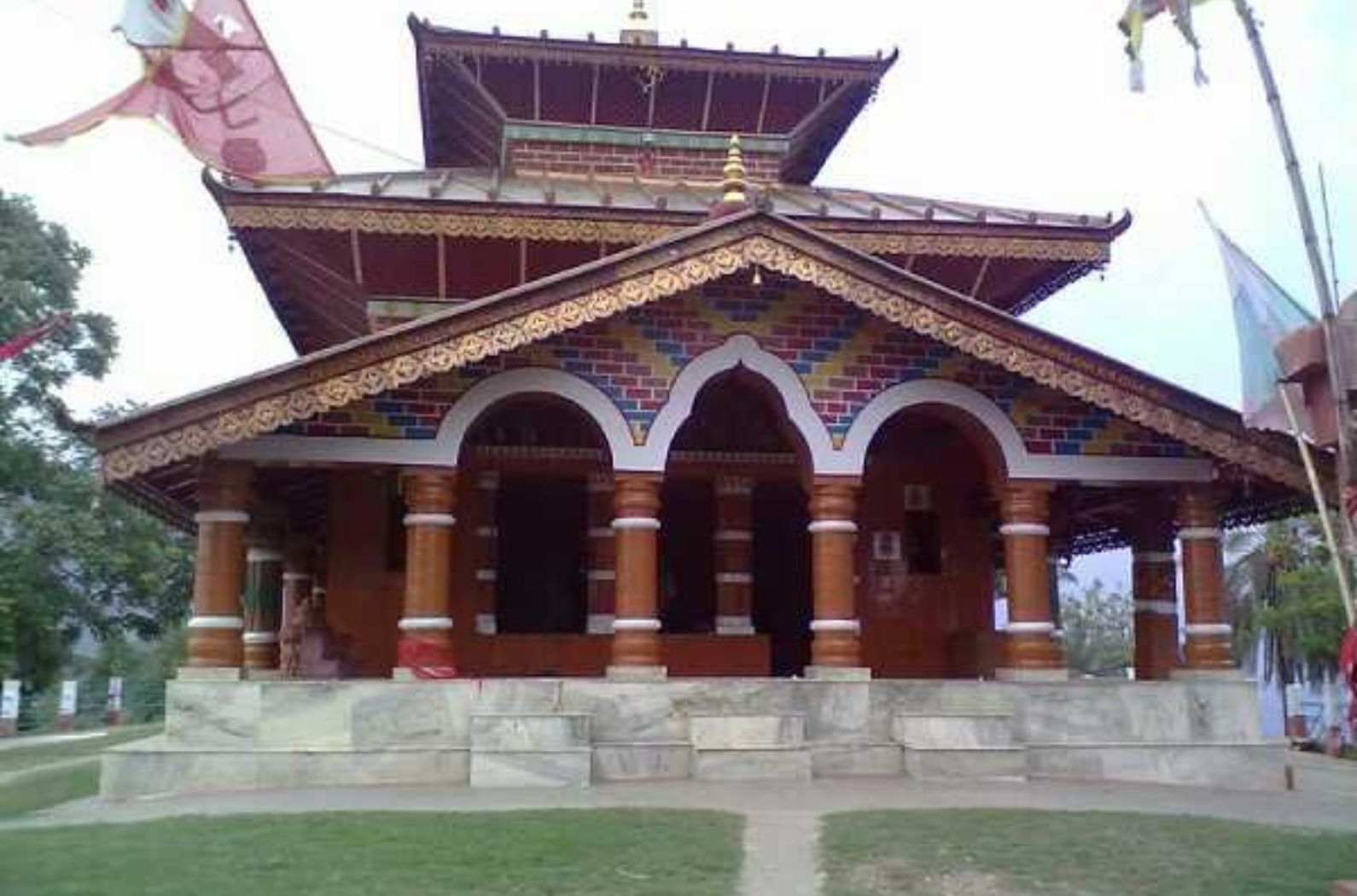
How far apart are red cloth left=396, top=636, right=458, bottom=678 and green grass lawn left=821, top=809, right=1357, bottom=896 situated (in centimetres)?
439

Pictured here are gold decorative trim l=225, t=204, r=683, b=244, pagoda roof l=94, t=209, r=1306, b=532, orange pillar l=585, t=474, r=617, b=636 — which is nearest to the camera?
pagoda roof l=94, t=209, r=1306, b=532

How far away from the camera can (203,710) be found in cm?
1141

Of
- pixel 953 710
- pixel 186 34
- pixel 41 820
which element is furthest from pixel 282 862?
pixel 186 34

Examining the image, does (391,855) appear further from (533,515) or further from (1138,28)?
(533,515)

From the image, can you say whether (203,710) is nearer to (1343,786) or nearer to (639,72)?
(639,72)

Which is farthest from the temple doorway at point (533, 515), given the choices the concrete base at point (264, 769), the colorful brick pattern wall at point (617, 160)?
the colorful brick pattern wall at point (617, 160)

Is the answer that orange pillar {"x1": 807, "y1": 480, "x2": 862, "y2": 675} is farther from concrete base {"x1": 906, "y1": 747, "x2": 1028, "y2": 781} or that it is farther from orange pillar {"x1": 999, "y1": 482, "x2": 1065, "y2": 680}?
orange pillar {"x1": 999, "y1": 482, "x2": 1065, "y2": 680}

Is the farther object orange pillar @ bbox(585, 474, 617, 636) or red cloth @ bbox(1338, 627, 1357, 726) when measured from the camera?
orange pillar @ bbox(585, 474, 617, 636)

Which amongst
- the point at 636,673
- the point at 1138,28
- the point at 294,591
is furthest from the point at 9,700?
the point at 1138,28

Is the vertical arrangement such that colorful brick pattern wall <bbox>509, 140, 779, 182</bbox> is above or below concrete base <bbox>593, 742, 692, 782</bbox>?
above

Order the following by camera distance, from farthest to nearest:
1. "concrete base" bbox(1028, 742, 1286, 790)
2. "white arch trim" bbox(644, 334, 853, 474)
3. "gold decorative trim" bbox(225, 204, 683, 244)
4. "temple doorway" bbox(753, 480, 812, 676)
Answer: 1. "temple doorway" bbox(753, 480, 812, 676)
2. "gold decorative trim" bbox(225, 204, 683, 244)
3. "white arch trim" bbox(644, 334, 853, 474)
4. "concrete base" bbox(1028, 742, 1286, 790)

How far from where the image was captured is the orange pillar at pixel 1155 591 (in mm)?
14875

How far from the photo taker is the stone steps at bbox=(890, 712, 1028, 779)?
1173 cm

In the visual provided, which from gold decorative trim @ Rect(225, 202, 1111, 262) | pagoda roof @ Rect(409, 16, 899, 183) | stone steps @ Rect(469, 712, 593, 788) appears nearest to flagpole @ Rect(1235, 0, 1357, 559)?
stone steps @ Rect(469, 712, 593, 788)
